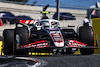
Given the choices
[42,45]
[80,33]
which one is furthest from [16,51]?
[80,33]

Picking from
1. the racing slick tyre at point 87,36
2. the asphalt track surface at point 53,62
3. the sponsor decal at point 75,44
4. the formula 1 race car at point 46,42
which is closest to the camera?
the asphalt track surface at point 53,62

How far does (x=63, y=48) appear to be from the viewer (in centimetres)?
572

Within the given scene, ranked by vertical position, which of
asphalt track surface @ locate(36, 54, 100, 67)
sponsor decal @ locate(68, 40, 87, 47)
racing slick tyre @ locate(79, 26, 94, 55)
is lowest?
asphalt track surface @ locate(36, 54, 100, 67)

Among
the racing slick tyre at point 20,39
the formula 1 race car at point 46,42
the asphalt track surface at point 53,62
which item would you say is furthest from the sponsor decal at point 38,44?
the asphalt track surface at point 53,62

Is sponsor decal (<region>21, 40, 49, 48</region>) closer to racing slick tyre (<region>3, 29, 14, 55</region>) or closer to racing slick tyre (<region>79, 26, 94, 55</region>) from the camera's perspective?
racing slick tyre (<region>3, 29, 14, 55</region>)

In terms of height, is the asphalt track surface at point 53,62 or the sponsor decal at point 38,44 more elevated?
the sponsor decal at point 38,44

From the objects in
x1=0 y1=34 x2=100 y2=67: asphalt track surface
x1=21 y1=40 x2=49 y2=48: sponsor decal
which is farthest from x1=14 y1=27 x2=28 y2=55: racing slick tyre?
x1=0 y1=34 x2=100 y2=67: asphalt track surface

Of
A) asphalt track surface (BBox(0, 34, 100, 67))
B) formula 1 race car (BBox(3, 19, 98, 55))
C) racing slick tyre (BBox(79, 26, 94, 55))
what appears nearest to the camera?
asphalt track surface (BBox(0, 34, 100, 67))

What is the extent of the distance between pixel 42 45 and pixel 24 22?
168 cm

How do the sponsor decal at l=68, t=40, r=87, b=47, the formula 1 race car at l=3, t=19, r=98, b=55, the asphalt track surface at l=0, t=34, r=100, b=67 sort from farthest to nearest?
1. the sponsor decal at l=68, t=40, r=87, b=47
2. the formula 1 race car at l=3, t=19, r=98, b=55
3. the asphalt track surface at l=0, t=34, r=100, b=67

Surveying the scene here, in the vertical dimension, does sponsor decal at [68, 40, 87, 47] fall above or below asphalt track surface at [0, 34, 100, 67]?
above

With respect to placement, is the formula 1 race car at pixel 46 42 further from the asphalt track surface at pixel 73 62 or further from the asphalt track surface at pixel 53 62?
the asphalt track surface at pixel 53 62

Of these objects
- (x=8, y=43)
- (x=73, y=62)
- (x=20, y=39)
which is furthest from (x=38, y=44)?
(x=73, y=62)

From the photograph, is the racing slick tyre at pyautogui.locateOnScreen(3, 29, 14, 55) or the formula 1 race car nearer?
the formula 1 race car
